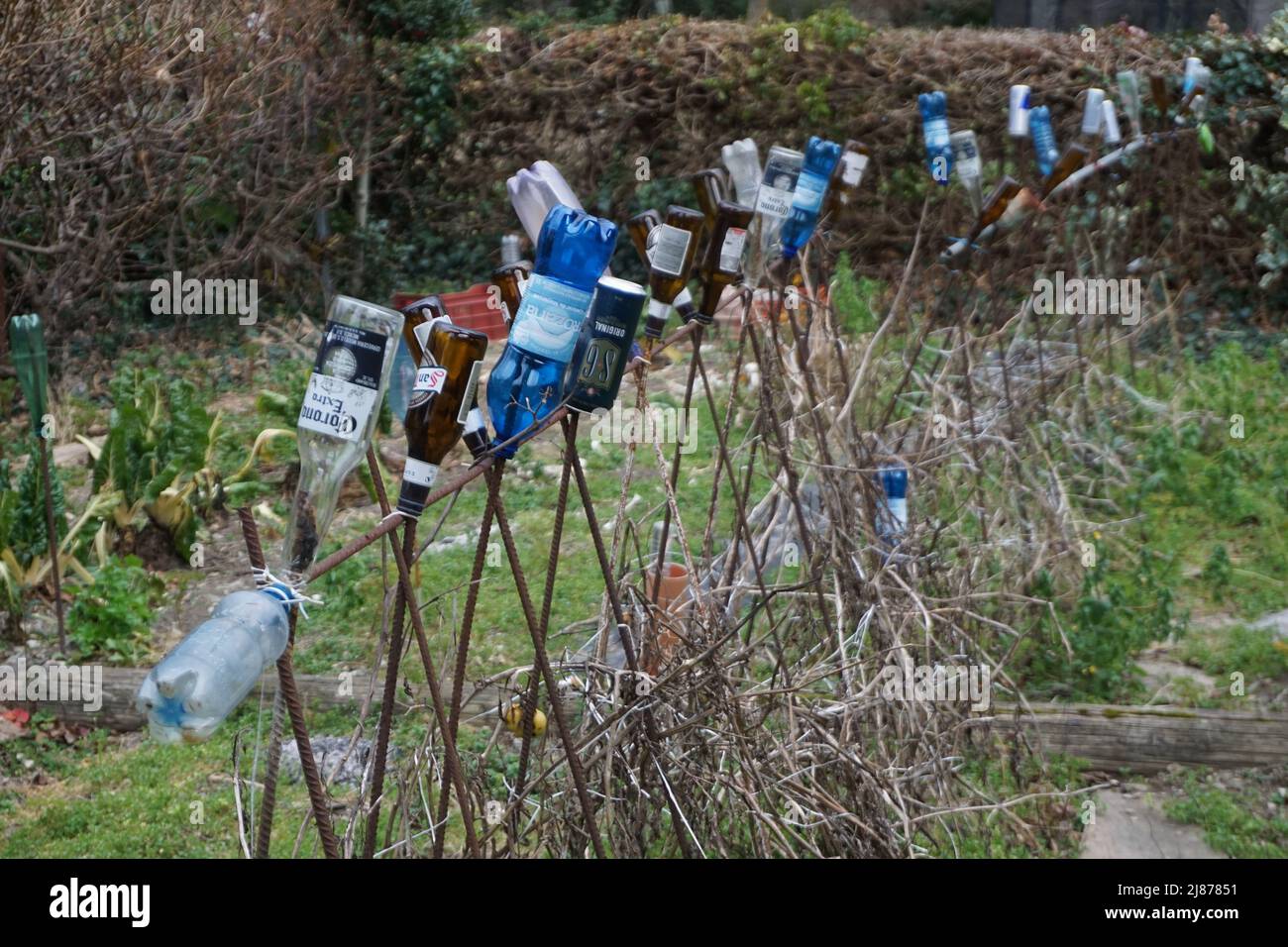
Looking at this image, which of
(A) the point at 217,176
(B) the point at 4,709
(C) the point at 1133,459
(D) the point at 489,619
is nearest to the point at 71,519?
(B) the point at 4,709

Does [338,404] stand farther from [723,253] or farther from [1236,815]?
[1236,815]

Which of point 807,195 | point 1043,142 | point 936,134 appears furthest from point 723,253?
point 1043,142

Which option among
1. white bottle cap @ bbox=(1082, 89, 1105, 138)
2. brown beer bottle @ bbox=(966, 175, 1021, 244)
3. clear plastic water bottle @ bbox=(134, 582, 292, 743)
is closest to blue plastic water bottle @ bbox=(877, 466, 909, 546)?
brown beer bottle @ bbox=(966, 175, 1021, 244)

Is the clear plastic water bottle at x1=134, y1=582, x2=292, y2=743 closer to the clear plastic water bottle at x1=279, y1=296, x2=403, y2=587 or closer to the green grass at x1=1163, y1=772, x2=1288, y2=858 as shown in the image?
the clear plastic water bottle at x1=279, y1=296, x2=403, y2=587

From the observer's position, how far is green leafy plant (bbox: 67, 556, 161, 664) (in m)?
3.90

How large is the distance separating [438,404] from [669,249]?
2.52ft

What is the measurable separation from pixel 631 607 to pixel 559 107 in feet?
21.7

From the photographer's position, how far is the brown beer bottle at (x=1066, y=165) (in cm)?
383

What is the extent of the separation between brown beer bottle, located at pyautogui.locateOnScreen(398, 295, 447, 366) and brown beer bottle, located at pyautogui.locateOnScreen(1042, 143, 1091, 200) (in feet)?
8.10

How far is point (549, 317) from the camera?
5.88 ft

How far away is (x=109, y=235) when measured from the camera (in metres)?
6.62

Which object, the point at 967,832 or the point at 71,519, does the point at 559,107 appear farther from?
the point at 967,832

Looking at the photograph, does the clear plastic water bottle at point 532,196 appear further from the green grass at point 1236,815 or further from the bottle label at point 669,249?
the green grass at point 1236,815

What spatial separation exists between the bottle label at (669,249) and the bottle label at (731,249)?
0.59 feet
